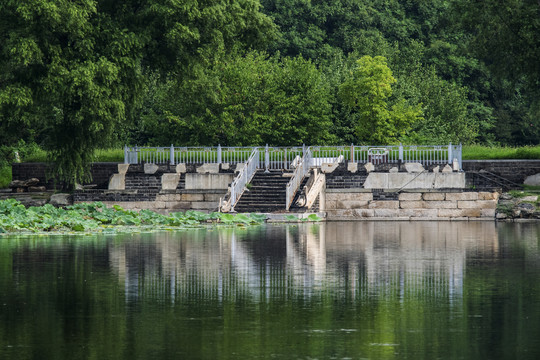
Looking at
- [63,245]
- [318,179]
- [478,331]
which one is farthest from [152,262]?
[318,179]

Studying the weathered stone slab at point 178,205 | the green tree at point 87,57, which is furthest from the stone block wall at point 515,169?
the weathered stone slab at point 178,205

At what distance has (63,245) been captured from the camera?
23734 millimetres

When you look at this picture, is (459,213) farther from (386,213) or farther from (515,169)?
(515,169)

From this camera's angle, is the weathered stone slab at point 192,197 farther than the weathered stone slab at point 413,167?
Yes

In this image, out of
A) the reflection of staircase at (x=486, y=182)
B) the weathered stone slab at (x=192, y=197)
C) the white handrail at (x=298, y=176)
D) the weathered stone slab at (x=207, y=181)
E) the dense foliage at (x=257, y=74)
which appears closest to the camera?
the dense foliage at (x=257, y=74)

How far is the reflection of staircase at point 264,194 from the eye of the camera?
36375mm

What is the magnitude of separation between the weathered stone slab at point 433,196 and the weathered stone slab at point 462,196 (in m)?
0.20

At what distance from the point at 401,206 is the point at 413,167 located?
167cm

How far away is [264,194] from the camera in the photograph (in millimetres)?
37438

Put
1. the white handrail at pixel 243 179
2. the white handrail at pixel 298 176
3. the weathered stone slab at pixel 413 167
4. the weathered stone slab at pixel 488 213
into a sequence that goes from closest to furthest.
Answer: the white handrail at pixel 298 176
the white handrail at pixel 243 179
the weathered stone slab at pixel 488 213
the weathered stone slab at pixel 413 167

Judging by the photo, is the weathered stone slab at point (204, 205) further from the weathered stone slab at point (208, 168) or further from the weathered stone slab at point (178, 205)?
the weathered stone slab at point (208, 168)

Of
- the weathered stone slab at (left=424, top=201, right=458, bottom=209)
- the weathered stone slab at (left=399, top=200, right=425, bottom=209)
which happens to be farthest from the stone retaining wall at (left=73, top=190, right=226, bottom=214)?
the weathered stone slab at (left=424, top=201, right=458, bottom=209)

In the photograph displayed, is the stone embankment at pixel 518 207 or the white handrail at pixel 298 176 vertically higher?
the white handrail at pixel 298 176

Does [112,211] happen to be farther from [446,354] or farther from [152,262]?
[446,354]
